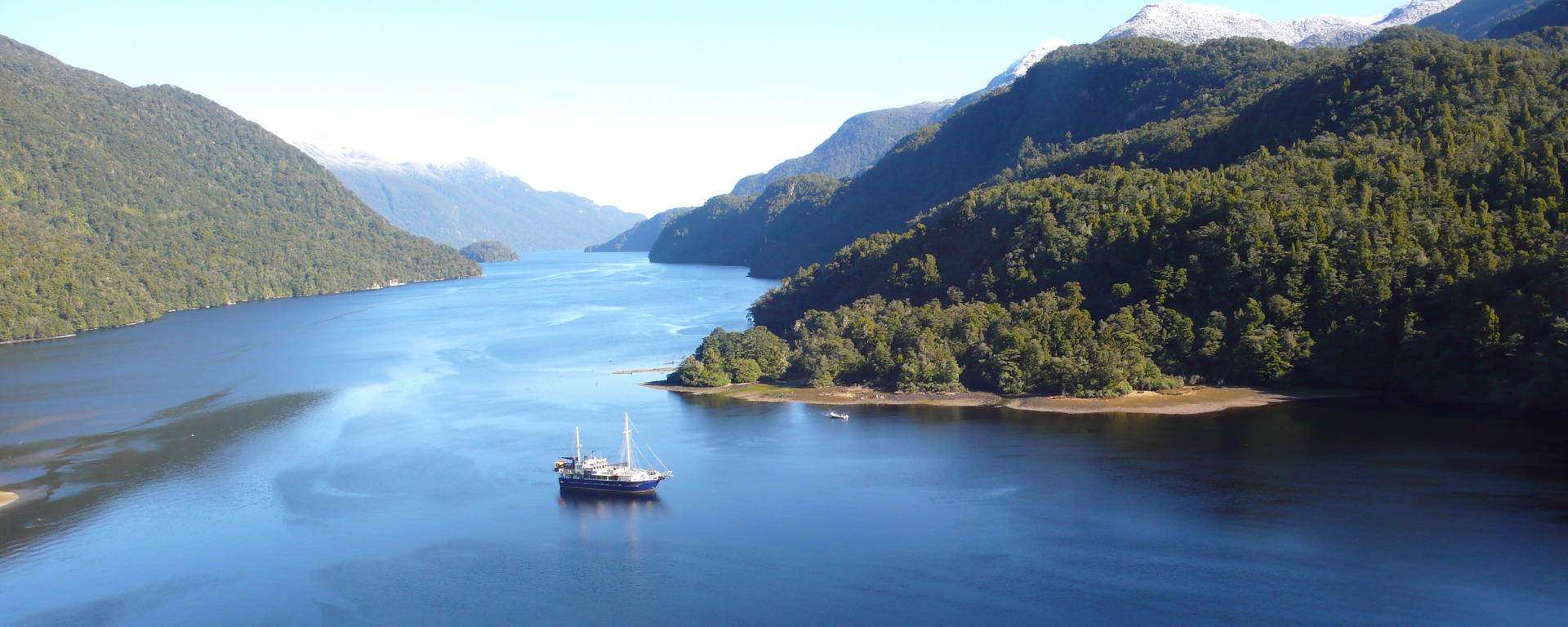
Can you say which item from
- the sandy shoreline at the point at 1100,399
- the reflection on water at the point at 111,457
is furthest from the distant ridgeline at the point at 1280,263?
the reflection on water at the point at 111,457

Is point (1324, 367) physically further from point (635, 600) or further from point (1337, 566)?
point (635, 600)

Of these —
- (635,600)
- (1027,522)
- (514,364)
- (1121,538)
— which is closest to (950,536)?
(1027,522)

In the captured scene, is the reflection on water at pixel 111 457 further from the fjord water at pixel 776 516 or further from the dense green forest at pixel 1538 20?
the dense green forest at pixel 1538 20

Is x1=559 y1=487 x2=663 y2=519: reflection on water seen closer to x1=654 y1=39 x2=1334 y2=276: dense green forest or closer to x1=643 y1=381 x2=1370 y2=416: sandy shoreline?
x1=643 y1=381 x2=1370 y2=416: sandy shoreline

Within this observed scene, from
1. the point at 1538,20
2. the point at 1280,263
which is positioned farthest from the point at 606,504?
the point at 1538,20

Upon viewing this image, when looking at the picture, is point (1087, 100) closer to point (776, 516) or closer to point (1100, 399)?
point (1100, 399)

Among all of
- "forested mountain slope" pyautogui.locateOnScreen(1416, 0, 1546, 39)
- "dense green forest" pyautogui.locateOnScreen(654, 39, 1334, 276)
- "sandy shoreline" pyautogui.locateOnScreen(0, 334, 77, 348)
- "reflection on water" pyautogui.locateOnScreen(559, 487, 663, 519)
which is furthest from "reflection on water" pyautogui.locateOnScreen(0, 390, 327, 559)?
"forested mountain slope" pyautogui.locateOnScreen(1416, 0, 1546, 39)
